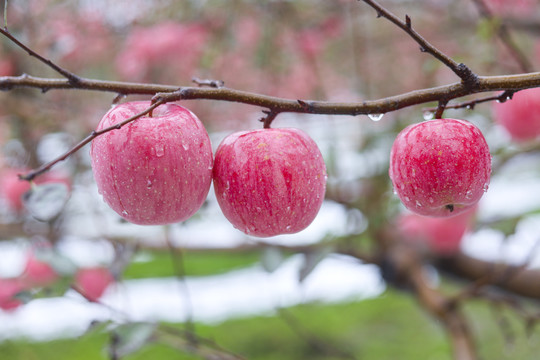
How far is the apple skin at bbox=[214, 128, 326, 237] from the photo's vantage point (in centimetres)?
54

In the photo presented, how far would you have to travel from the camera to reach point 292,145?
0.55m

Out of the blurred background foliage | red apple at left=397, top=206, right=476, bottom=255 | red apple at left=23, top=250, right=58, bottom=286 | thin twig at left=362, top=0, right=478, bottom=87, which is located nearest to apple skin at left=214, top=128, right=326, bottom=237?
thin twig at left=362, top=0, right=478, bottom=87

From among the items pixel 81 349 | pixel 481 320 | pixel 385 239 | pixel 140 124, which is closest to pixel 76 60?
pixel 81 349

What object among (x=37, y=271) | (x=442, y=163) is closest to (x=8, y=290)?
(x=37, y=271)

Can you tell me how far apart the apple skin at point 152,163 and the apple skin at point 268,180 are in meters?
0.03

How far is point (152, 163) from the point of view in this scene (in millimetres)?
493

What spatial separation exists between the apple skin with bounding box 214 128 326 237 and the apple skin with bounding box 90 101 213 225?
32 millimetres

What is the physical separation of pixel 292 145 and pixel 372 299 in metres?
2.50

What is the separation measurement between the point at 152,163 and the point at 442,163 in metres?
0.28

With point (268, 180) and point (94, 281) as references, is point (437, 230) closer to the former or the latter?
point (94, 281)

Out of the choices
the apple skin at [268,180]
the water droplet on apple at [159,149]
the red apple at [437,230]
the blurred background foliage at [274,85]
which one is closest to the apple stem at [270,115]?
the apple skin at [268,180]

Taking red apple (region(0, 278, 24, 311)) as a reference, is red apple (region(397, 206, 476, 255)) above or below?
above

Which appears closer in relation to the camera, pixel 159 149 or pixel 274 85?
pixel 159 149

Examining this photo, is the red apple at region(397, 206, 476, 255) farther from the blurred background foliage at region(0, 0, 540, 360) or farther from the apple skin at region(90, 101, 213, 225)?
the apple skin at region(90, 101, 213, 225)
